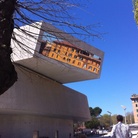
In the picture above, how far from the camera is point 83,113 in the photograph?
3494cm

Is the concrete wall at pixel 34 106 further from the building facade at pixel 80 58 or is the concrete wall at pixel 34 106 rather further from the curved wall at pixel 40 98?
the building facade at pixel 80 58

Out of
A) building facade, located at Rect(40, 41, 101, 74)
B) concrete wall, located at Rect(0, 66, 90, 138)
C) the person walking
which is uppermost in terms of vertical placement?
building facade, located at Rect(40, 41, 101, 74)

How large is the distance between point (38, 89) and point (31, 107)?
2.38 metres

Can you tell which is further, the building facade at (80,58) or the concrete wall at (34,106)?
the concrete wall at (34,106)

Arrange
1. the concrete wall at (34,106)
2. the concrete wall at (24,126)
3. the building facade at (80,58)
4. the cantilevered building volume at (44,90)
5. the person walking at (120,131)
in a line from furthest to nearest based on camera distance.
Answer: the concrete wall at (24,126) < the concrete wall at (34,106) < the cantilevered building volume at (44,90) < the building facade at (80,58) < the person walking at (120,131)

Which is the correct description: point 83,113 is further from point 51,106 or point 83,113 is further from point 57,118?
point 51,106

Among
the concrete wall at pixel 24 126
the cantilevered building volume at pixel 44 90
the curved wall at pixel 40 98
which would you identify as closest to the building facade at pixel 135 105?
the curved wall at pixel 40 98

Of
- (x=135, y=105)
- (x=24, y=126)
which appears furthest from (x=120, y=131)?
(x=135, y=105)

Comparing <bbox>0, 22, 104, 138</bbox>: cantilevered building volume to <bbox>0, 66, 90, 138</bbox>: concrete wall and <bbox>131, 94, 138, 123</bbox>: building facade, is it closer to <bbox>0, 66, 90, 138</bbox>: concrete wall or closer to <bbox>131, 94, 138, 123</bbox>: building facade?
<bbox>0, 66, 90, 138</bbox>: concrete wall

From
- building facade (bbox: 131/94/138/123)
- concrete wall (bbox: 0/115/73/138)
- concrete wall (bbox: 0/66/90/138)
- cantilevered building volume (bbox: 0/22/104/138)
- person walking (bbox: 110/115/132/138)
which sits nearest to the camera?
person walking (bbox: 110/115/132/138)

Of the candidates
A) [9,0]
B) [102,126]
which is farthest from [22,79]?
[102,126]

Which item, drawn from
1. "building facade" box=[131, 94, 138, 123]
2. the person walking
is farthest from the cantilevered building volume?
"building facade" box=[131, 94, 138, 123]

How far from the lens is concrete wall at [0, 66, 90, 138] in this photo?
22.3 m

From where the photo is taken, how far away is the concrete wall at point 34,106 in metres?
22.3
